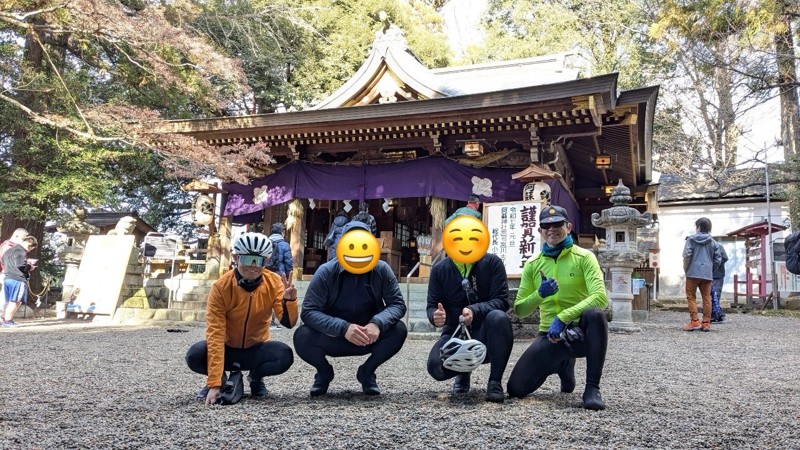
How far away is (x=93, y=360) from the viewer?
17.5ft

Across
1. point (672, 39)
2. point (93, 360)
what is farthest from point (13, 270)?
point (672, 39)

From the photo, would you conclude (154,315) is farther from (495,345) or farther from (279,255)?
(495,345)

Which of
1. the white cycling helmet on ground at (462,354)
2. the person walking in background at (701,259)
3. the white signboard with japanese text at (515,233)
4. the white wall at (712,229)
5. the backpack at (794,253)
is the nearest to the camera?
the white cycling helmet on ground at (462,354)

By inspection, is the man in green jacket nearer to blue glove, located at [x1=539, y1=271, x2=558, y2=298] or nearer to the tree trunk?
blue glove, located at [x1=539, y1=271, x2=558, y2=298]

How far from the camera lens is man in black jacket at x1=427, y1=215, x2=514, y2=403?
10.4 ft

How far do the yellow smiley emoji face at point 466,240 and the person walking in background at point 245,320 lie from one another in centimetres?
102

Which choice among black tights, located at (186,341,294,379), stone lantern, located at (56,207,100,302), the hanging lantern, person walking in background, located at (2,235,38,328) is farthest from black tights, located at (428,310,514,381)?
stone lantern, located at (56,207,100,302)

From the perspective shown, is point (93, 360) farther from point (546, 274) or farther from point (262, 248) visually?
point (546, 274)

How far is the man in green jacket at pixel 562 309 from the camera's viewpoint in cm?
304

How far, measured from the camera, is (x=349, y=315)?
3.41 m

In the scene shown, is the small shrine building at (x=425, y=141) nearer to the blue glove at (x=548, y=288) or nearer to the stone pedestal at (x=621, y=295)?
the stone pedestal at (x=621, y=295)

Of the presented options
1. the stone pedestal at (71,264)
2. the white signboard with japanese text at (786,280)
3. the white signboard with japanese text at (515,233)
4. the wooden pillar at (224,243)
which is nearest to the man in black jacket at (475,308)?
the white signboard with japanese text at (515,233)

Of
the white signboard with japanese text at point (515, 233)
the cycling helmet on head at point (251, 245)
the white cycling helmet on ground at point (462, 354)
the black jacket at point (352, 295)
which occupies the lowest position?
the white cycling helmet on ground at point (462, 354)

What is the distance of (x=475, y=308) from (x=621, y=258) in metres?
A: 5.73
